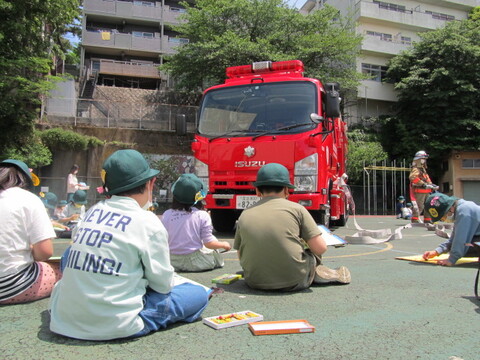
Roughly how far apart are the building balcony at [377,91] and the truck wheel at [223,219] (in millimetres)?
22163

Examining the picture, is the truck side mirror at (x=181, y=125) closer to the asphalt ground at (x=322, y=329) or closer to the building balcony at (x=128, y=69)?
the asphalt ground at (x=322, y=329)

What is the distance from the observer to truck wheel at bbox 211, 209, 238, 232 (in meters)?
8.56

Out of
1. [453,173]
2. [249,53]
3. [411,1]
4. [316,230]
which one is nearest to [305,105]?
[316,230]

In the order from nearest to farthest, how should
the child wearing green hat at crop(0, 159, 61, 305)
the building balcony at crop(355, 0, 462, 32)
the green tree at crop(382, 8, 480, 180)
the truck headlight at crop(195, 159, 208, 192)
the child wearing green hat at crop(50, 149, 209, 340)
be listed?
the child wearing green hat at crop(50, 149, 209, 340)
the child wearing green hat at crop(0, 159, 61, 305)
the truck headlight at crop(195, 159, 208, 192)
the green tree at crop(382, 8, 480, 180)
the building balcony at crop(355, 0, 462, 32)

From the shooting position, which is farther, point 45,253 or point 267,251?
point 267,251

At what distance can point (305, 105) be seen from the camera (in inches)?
286

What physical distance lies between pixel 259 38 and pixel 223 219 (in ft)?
44.0

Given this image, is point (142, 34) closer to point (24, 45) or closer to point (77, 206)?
point (24, 45)

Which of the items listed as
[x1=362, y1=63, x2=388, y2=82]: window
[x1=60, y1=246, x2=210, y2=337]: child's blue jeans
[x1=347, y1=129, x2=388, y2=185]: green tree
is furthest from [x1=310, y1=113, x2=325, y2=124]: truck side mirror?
[x1=362, y1=63, x2=388, y2=82]: window

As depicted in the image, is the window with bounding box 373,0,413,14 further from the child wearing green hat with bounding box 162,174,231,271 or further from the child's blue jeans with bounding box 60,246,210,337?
the child's blue jeans with bounding box 60,246,210,337

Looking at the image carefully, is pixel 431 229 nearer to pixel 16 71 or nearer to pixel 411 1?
pixel 16 71

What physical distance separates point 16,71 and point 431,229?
40.6 ft

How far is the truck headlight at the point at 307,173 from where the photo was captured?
6.87 meters

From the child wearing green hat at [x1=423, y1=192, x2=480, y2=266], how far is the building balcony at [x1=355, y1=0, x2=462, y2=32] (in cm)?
2696
